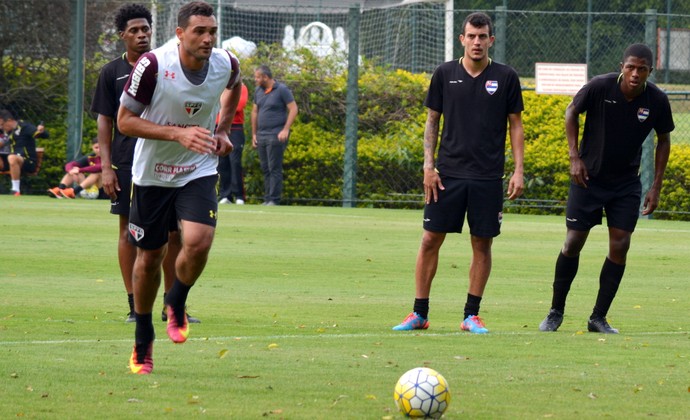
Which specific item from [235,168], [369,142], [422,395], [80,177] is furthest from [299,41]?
[422,395]

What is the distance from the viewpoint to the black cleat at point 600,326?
378 inches

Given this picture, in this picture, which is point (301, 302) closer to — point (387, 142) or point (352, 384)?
point (352, 384)

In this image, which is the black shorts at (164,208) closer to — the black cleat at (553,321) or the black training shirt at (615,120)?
the black cleat at (553,321)

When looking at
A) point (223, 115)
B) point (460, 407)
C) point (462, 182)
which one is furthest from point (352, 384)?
point (462, 182)

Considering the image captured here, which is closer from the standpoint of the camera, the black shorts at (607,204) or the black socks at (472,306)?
the black socks at (472,306)

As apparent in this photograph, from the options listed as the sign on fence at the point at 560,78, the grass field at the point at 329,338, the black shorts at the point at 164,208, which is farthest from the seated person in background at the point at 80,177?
the black shorts at the point at 164,208

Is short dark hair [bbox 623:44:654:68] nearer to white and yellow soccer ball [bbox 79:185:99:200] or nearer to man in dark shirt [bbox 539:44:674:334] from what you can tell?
man in dark shirt [bbox 539:44:674:334]

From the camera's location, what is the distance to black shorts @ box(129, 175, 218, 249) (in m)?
7.70

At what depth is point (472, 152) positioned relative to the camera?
953 cm

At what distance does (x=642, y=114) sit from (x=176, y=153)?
12.0 feet

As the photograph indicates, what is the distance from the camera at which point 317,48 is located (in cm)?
2748

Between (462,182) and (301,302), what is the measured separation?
2.13 meters

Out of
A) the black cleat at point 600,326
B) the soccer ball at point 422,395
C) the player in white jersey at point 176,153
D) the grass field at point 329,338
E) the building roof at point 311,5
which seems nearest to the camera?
the soccer ball at point 422,395

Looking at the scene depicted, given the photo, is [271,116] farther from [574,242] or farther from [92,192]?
[574,242]
